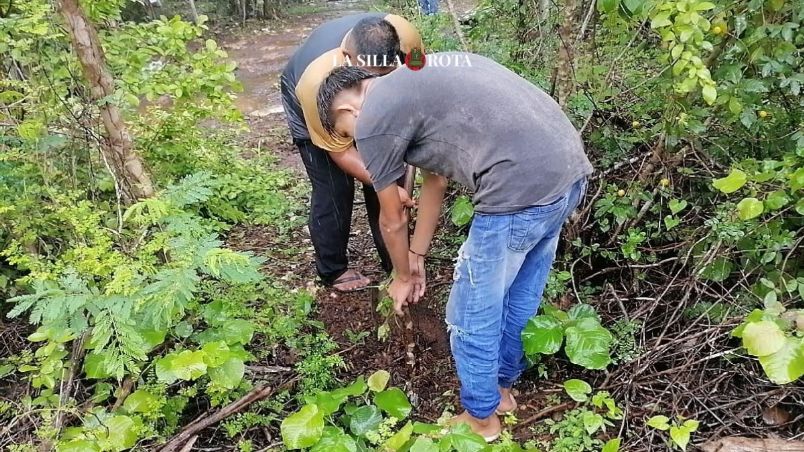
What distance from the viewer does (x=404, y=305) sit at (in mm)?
2619

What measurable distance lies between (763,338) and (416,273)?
1.27m

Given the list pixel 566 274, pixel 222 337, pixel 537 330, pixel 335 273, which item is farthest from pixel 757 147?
pixel 222 337

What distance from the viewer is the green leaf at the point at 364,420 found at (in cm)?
228

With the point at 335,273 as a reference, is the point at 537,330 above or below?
above

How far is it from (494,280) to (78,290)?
4.98 feet

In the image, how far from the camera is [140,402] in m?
2.24

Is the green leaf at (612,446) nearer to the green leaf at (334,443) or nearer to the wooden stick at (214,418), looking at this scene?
the green leaf at (334,443)

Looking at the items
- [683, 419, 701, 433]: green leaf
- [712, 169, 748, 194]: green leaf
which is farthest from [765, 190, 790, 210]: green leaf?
[683, 419, 701, 433]: green leaf

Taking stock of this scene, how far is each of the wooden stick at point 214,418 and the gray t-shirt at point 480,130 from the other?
120 centimetres

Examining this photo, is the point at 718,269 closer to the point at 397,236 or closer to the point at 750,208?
the point at 750,208

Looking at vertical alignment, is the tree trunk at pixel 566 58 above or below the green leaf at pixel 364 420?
above

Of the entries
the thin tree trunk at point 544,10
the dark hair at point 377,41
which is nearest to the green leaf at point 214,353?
the dark hair at point 377,41

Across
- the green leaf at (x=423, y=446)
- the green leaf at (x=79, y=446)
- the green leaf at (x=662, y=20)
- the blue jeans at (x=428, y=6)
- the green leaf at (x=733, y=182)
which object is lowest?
the green leaf at (x=423, y=446)

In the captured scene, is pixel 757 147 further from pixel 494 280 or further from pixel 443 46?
pixel 443 46
